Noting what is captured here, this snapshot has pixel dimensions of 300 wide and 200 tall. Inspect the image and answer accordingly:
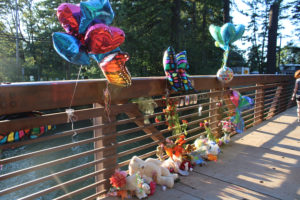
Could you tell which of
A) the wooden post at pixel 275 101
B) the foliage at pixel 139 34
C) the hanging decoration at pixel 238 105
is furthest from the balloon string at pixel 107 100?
the foliage at pixel 139 34

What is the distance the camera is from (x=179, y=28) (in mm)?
15156

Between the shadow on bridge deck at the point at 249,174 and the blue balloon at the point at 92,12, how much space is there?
1598mm

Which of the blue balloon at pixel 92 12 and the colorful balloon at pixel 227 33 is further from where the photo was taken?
the colorful balloon at pixel 227 33

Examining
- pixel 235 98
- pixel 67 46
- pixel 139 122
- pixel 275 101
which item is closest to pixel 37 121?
pixel 67 46

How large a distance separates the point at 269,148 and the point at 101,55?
9.84 feet

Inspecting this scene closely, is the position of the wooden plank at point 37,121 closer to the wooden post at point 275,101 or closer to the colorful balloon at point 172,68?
the colorful balloon at point 172,68

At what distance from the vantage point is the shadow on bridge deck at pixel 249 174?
2.18 m

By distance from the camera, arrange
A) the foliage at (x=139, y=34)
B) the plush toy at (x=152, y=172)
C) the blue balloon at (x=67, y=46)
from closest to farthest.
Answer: the blue balloon at (x=67, y=46), the plush toy at (x=152, y=172), the foliage at (x=139, y=34)

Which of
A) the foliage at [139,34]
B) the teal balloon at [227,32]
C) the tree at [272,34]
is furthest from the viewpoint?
the foliage at [139,34]

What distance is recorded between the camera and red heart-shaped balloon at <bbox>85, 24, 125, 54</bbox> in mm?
1547

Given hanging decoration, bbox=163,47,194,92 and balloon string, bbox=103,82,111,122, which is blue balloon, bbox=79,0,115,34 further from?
hanging decoration, bbox=163,47,194,92

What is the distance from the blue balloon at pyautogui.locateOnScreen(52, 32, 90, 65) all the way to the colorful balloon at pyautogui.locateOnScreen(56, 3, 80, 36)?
0.11 meters

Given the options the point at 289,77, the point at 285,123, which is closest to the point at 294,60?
the point at 289,77

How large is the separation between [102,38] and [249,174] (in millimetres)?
2209
